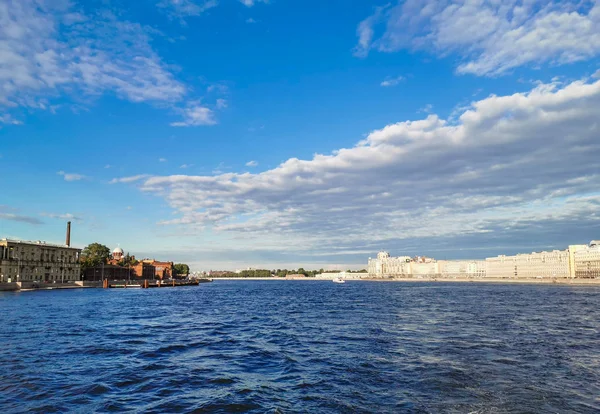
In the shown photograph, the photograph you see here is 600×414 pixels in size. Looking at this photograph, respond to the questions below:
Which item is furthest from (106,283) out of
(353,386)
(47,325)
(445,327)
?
(353,386)

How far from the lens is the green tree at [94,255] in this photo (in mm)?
166625

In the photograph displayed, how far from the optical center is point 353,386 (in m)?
18.6

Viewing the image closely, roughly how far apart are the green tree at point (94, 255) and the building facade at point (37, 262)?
14.9 metres

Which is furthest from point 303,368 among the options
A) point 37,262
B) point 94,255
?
point 94,255

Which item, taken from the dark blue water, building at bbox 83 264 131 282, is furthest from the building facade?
the dark blue water

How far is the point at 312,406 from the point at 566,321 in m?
39.3

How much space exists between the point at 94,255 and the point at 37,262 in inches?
1843

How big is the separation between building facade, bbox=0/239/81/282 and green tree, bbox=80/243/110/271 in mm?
14862

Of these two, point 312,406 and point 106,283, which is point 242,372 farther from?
point 106,283

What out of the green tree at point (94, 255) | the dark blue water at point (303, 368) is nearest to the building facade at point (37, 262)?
the green tree at point (94, 255)

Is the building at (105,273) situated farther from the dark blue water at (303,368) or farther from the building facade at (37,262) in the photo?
the dark blue water at (303,368)

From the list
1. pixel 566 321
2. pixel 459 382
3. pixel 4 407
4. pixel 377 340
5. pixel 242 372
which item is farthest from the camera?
pixel 566 321

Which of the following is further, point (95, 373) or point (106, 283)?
point (106, 283)

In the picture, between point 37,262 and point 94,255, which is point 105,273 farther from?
point 37,262
